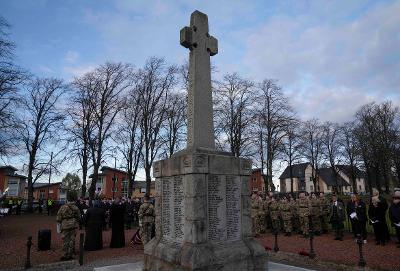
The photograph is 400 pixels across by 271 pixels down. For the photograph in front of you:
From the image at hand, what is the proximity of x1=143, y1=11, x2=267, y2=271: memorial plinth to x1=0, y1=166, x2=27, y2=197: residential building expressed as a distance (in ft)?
192

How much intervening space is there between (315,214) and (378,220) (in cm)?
327

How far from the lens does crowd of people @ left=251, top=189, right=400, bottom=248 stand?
41.0 feet

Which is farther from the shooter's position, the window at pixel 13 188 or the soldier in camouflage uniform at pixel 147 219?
the window at pixel 13 188

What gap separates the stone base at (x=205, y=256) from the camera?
5809mm

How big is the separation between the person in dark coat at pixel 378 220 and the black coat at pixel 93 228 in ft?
35.4

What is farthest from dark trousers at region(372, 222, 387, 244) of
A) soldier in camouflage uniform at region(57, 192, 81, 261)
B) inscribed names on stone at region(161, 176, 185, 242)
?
soldier in camouflage uniform at region(57, 192, 81, 261)

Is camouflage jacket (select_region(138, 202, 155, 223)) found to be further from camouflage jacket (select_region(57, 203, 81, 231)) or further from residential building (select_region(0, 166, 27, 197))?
residential building (select_region(0, 166, 27, 197))

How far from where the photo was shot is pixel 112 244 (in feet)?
44.3

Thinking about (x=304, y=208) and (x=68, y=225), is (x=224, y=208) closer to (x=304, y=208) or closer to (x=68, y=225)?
(x=68, y=225)

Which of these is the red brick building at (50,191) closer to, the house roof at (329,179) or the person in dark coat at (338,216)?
the house roof at (329,179)

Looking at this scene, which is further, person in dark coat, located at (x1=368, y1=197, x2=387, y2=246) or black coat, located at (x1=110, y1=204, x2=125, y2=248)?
black coat, located at (x1=110, y1=204, x2=125, y2=248)

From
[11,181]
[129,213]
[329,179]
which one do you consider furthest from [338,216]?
[329,179]

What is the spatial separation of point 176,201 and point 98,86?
2676 centimetres

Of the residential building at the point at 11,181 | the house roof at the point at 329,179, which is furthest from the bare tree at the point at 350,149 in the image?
the residential building at the point at 11,181
